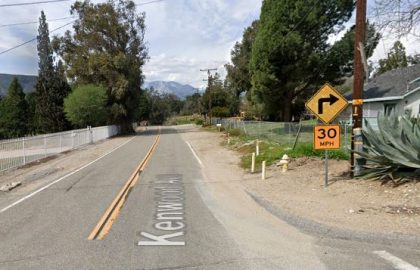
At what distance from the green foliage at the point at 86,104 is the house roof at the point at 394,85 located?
30.0 m

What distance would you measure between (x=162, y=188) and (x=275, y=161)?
7.06m

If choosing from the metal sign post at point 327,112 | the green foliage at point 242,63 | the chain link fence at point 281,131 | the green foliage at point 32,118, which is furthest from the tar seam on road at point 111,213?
the green foliage at point 32,118

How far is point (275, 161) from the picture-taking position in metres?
19.4

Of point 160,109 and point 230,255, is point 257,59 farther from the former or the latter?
point 160,109

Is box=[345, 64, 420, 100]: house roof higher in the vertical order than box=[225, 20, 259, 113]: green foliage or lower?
lower

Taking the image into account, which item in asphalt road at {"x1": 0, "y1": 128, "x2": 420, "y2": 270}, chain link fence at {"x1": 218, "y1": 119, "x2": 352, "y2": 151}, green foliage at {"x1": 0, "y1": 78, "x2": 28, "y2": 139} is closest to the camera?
asphalt road at {"x1": 0, "y1": 128, "x2": 420, "y2": 270}

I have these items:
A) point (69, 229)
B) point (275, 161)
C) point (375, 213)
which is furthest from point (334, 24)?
point (69, 229)

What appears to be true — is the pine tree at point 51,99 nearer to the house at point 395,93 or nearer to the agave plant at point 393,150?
the house at point 395,93

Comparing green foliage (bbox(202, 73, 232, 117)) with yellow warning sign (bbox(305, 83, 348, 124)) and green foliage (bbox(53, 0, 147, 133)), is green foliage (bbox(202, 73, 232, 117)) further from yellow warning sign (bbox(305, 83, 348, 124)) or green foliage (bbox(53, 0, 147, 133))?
yellow warning sign (bbox(305, 83, 348, 124))

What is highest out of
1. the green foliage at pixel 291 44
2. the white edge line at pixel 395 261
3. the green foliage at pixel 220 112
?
the green foliage at pixel 291 44

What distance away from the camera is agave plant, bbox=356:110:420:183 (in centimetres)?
1103

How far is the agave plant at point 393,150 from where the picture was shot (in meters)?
11.0

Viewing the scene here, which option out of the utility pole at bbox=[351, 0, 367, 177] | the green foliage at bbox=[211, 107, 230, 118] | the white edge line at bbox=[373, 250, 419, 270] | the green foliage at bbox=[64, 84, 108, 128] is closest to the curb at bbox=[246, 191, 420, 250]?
the white edge line at bbox=[373, 250, 419, 270]

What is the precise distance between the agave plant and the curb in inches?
137
